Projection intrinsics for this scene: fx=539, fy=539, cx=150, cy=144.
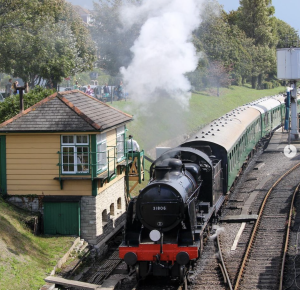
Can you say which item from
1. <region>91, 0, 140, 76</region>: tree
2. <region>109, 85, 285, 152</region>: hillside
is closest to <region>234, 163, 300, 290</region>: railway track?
<region>109, 85, 285, 152</region>: hillside

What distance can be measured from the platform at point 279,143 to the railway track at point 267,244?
10296 mm

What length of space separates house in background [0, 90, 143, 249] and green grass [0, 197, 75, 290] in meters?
0.54

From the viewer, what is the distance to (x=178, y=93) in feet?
108

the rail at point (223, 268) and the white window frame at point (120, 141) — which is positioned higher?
the white window frame at point (120, 141)

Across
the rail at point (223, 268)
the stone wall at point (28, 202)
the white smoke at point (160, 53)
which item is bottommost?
the rail at point (223, 268)

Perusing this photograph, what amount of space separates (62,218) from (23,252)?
7.79ft

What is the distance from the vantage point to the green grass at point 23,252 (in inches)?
509

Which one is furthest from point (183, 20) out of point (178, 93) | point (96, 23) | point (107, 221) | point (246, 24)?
point (246, 24)

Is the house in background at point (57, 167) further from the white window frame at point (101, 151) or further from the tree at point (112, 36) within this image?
the tree at point (112, 36)

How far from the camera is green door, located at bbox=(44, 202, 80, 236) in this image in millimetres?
16359

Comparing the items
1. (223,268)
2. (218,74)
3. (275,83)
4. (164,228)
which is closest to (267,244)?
(223,268)

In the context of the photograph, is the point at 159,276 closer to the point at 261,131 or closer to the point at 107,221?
the point at 107,221

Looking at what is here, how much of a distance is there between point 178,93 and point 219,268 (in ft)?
63.9

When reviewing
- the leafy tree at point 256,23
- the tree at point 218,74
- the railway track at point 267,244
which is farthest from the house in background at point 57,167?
the leafy tree at point 256,23
